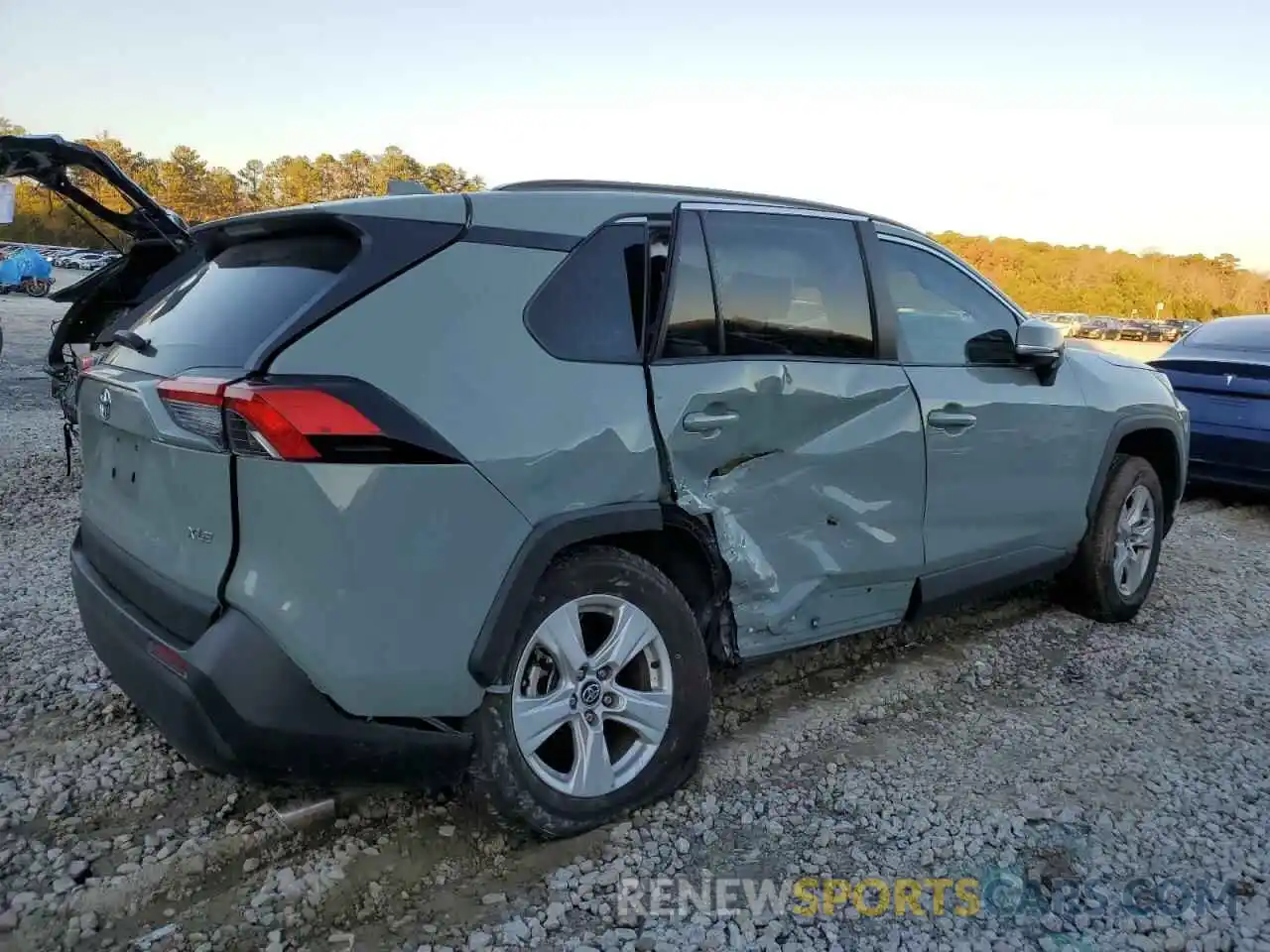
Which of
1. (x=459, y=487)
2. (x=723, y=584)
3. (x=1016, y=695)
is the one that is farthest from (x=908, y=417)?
(x=459, y=487)

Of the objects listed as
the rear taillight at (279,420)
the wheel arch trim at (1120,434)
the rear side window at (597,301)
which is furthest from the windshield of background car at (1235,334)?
the rear taillight at (279,420)

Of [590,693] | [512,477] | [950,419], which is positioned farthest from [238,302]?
[950,419]

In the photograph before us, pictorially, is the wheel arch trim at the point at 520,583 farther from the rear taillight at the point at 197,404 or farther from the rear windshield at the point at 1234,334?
the rear windshield at the point at 1234,334

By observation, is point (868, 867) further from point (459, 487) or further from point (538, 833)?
point (459, 487)

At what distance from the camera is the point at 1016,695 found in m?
3.90

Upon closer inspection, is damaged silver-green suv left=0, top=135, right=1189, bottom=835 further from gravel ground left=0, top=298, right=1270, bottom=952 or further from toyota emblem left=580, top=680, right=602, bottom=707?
gravel ground left=0, top=298, right=1270, bottom=952

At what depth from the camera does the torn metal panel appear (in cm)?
292

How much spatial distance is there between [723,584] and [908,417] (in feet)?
3.36

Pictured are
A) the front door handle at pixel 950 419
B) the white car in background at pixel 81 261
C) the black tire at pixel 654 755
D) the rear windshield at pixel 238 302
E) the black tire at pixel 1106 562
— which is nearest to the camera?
the rear windshield at pixel 238 302

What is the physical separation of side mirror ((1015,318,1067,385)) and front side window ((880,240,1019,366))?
2.5 inches

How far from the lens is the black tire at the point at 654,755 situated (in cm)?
253

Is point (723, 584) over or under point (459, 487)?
under

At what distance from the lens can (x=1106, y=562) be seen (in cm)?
467

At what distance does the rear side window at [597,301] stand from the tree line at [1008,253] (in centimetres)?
5049
